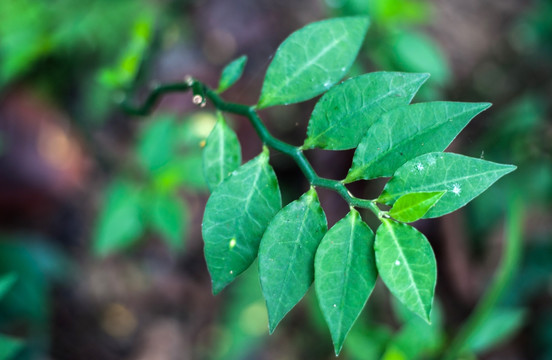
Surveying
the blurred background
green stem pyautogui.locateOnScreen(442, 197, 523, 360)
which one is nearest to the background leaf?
green stem pyautogui.locateOnScreen(442, 197, 523, 360)

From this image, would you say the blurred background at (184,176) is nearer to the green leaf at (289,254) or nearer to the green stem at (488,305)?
the green stem at (488,305)

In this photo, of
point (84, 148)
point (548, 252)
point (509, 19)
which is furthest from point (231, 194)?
point (509, 19)

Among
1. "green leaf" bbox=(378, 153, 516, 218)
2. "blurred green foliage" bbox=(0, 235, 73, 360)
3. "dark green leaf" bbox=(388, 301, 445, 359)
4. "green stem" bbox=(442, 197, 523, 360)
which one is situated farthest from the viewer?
"blurred green foliage" bbox=(0, 235, 73, 360)

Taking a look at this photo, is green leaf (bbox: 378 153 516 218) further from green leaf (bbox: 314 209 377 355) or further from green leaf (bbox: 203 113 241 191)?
green leaf (bbox: 203 113 241 191)

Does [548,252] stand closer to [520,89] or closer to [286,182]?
[520,89]

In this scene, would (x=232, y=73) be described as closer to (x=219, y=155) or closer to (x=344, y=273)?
(x=219, y=155)

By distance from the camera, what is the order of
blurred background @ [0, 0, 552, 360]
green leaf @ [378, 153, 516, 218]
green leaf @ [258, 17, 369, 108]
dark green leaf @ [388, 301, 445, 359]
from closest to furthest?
1. green leaf @ [378, 153, 516, 218]
2. green leaf @ [258, 17, 369, 108]
3. dark green leaf @ [388, 301, 445, 359]
4. blurred background @ [0, 0, 552, 360]

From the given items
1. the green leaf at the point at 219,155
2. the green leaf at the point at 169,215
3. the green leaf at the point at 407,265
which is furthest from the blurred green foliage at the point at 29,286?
the green leaf at the point at 407,265

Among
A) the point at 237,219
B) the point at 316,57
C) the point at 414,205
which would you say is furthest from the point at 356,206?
the point at 316,57
